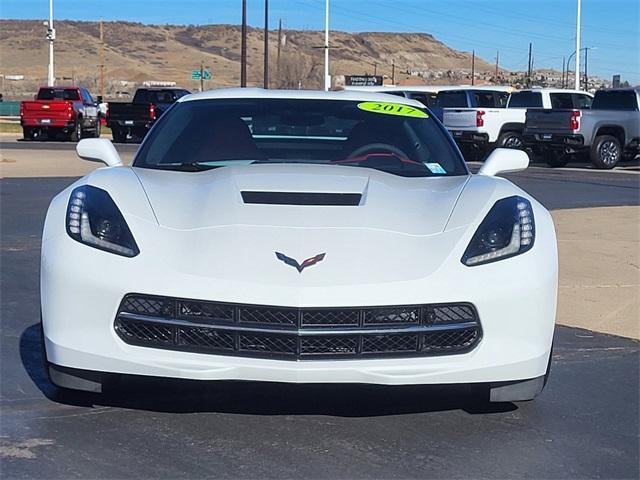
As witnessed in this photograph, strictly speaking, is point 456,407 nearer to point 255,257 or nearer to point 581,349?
point 255,257

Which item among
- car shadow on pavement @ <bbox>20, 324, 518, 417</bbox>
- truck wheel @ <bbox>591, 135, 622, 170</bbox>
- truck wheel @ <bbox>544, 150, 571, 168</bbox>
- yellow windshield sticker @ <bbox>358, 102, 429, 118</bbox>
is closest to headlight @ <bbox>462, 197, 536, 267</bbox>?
car shadow on pavement @ <bbox>20, 324, 518, 417</bbox>

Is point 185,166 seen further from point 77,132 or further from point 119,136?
point 77,132

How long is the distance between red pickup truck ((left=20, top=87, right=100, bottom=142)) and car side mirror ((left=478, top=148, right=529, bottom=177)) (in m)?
28.8

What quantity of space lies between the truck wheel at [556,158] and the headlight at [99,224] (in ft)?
71.1

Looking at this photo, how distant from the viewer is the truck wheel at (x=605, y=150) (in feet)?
80.3

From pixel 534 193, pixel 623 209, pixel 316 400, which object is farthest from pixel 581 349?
pixel 534 193

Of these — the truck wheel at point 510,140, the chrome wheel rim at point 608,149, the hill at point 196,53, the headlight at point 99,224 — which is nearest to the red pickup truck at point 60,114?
the truck wheel at point 510,140

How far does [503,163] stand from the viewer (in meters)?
5.64

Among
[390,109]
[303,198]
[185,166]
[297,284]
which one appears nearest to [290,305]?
[297,284]

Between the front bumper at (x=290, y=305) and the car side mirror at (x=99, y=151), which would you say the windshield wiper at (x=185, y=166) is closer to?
the car side mirror at (x=99, y=151)

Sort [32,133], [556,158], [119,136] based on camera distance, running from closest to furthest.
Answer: [556,158], [119,136], [32,133]

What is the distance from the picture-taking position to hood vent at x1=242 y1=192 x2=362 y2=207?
15.1ft

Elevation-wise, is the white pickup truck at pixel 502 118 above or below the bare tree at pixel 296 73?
below

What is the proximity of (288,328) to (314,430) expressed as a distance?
0.67 m
